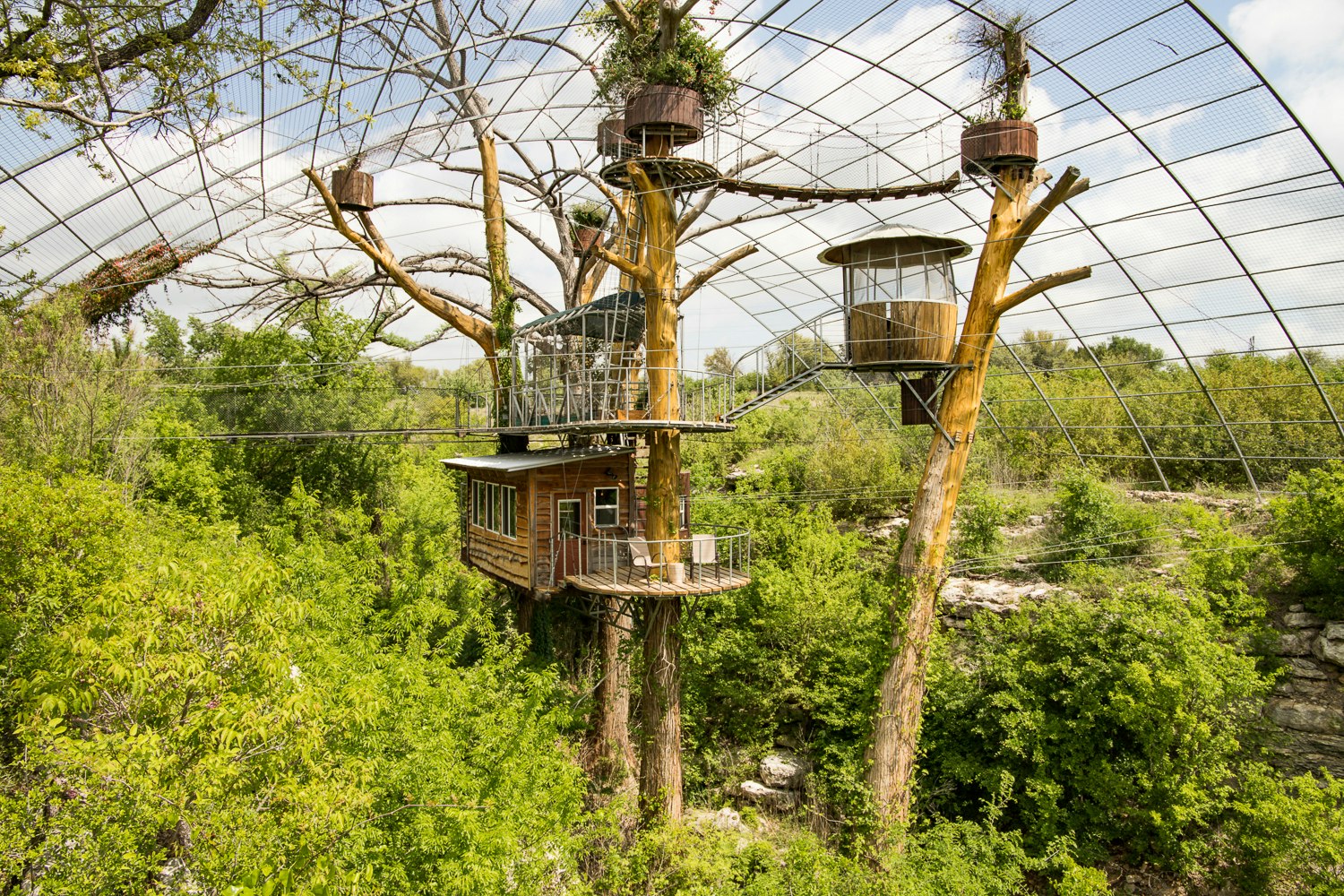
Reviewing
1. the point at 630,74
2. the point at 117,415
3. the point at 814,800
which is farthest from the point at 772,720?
the point at 117,415

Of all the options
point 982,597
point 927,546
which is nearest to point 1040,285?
point 927,546

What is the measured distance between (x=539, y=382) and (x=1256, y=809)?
633 inches

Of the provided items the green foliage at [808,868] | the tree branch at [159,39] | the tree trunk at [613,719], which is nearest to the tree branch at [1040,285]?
the green foliage at [808,868]

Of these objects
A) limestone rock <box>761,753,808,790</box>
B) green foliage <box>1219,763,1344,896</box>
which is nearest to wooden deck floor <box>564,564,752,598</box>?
Result: limestone rock <box>761,753,808,790</box>

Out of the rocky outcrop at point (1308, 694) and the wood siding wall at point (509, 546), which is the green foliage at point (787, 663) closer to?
the wood siding wall at point (509, 546)

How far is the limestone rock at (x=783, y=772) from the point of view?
1922 centimetres

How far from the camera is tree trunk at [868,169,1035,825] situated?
1630 cm

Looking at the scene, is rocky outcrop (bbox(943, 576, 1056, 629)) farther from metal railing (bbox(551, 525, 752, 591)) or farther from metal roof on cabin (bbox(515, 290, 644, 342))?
metal roof on cabin (bbox(515, 290, 644, 342))

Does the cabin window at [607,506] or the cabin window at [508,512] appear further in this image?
the cabin window at [508,512]

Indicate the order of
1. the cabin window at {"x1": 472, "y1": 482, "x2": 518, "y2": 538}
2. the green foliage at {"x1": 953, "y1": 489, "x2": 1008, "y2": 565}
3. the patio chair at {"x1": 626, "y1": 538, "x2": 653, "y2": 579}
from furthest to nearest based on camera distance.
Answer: the green foliage at {"x1": 953, "y1": 489, "x2": 1008, "y2": 565} < the cabin window at {"x1": 472, "y1": 482, "x2": 518, "y2": 538} < the patio chair at {"x1": 626, "y1": 538, "x2": 653, "y2": 579}

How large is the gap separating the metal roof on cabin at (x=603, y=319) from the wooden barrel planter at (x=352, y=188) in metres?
4.68

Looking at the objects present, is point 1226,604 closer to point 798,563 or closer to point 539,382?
point 798,563

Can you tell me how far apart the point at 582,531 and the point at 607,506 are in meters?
0.78

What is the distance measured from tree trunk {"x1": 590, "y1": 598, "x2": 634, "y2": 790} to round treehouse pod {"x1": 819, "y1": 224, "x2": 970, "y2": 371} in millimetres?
8058
